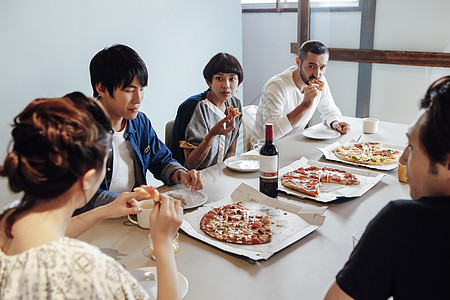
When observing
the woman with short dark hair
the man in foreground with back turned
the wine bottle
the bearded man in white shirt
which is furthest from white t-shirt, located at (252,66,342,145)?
the man in foreground with back turned

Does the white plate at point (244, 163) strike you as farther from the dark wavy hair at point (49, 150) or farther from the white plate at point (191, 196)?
the dark wavy hair at point (49, 150)

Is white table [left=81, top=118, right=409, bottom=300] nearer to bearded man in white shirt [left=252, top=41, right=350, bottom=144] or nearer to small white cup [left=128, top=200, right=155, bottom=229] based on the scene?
small white cup [left=128, top=200, right=155, bottom=229]

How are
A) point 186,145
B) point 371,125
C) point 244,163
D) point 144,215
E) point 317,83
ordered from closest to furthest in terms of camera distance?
1. point 144,215
2. point 244,163
3. point 186,145
4. point 371,125
5. point 317,83

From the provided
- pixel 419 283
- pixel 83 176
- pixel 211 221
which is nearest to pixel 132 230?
pixel 211 221

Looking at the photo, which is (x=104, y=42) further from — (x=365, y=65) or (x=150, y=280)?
(x=365, y=65)

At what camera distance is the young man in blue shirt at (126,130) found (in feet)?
6.05

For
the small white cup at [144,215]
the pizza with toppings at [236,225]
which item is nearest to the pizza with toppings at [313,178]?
A: the pizza with toppings at [236,225]

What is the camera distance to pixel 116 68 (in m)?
1.84

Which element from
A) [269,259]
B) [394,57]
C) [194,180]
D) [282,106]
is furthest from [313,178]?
[394,57]

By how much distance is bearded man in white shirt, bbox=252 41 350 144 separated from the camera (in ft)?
9.10

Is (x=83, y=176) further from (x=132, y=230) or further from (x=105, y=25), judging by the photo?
(x=105, y=25)

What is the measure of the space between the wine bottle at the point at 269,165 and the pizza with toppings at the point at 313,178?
14 cm

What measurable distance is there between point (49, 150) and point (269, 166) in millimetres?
1017

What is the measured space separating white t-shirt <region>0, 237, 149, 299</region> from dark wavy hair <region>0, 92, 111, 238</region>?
98mm
